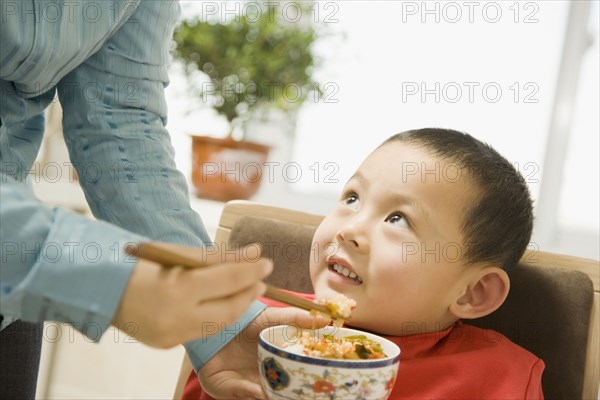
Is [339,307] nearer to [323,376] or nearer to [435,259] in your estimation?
[323,376]

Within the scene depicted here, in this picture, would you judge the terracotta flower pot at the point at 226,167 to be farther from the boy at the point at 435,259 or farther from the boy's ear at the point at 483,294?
the boy's ear at the point at 483,294

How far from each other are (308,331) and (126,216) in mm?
328

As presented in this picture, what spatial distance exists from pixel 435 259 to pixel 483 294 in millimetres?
120

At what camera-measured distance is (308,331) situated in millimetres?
851

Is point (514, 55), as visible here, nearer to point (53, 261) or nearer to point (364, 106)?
point (364, 106)

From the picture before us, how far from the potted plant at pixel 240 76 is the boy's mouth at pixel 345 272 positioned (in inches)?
44.5

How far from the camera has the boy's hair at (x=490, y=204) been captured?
1024 mm

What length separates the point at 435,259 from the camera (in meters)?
1.00

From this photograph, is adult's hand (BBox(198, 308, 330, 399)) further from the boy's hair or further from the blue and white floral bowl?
the boy's hair

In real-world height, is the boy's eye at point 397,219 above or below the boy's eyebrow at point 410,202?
below

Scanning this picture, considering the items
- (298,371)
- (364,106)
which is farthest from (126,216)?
(364,106)

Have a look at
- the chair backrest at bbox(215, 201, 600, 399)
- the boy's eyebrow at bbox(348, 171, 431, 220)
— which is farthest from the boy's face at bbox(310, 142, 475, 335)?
the chair backrest at bbox(215, 201, 600, 399)

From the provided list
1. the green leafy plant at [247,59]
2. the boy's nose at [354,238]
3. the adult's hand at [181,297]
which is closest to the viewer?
the adult's hand at [181,297]

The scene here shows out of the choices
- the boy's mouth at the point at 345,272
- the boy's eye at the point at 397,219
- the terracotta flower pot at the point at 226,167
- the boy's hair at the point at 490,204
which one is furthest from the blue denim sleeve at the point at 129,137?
the terracotta flower pot at the point at 226,167
